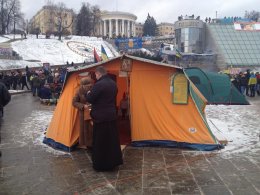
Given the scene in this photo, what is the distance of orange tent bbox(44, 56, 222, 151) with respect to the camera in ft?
24.1

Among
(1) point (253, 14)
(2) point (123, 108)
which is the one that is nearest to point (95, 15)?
(1) point (253, 14)

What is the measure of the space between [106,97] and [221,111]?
27.7 feet

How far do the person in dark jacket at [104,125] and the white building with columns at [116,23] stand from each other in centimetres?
10212

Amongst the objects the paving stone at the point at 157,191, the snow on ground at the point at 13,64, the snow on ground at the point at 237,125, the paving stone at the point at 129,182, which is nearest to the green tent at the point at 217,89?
the snow on ground at the point at 237,125

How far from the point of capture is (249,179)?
5555mm

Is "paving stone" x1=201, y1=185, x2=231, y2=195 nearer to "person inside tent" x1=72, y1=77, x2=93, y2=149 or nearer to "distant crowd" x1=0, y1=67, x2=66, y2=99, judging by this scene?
"person inside tent" x1=72, y1=77, x2=93, y2=149

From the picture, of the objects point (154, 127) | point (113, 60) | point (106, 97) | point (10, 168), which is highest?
point (113, 60)

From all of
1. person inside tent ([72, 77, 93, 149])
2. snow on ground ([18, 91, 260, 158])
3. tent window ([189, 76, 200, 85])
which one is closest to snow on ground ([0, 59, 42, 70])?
snow on ground ([18, 91, 260, 158])

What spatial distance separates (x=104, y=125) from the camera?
5832 mm

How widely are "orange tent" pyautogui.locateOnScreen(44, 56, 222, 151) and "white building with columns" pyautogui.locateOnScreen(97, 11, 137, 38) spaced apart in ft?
329

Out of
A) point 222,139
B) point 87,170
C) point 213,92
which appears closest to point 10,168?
point 87,170

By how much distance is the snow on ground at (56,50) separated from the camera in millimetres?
48844

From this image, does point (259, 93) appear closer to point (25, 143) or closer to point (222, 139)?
point (222, 139)

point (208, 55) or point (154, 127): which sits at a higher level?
point (208, 55)
